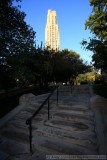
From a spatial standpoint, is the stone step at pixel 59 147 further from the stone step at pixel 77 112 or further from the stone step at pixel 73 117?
the stone step at pixel 77 112

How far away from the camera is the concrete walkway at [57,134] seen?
570 centimetres

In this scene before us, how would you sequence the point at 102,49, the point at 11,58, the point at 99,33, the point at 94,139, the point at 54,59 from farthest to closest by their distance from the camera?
1. the point at 54,59
2. the point at 99,33
3. the point at 102,49
4. the point at 11,58
5. the point at 94,139

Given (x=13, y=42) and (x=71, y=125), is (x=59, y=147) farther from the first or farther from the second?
(x=13, y=42)

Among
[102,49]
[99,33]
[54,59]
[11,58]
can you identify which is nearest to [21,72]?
[11,58]

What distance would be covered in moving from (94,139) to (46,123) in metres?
2.42

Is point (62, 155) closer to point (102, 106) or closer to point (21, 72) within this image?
point (102, 106)

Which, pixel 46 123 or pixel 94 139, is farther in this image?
pixel 46 123

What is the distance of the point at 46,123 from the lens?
817cm

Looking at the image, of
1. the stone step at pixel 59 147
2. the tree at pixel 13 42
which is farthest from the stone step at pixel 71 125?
the tree at pixel 13 42

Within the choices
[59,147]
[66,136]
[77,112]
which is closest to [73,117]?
[77,112]

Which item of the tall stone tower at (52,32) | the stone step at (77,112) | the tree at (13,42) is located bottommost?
the stone step at (77,112)

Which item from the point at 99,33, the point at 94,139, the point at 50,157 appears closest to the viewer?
the point at 50,157

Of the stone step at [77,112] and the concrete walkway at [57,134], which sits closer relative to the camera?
the concrete walkway at [57,134]

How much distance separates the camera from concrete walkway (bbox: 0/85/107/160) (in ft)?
18.7
